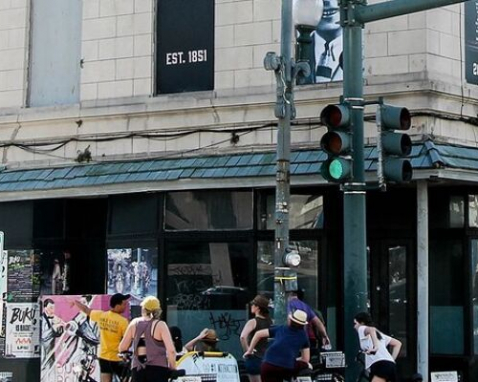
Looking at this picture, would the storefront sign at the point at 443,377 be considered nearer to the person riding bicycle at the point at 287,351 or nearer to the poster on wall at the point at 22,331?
the person riding bicycle at the point at 287,351

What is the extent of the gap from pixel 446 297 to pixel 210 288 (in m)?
3.55

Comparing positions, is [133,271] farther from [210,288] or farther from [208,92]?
[208,92]

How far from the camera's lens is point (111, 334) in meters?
14.7

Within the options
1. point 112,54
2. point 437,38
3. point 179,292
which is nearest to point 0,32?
point 112,54

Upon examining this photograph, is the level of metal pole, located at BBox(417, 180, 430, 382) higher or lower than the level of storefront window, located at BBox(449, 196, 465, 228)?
lower

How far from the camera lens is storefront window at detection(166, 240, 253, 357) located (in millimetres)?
16219

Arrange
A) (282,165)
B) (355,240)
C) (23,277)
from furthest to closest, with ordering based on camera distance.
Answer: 1. (23,277)
2. (282,165)
3. (355,240)

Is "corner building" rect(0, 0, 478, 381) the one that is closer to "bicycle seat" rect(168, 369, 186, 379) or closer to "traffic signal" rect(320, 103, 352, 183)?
"traffic signal" rect(320, 103, 352, 183)

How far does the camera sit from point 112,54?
17.7 meters

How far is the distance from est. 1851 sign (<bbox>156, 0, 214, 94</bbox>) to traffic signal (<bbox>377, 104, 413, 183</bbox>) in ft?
18.2

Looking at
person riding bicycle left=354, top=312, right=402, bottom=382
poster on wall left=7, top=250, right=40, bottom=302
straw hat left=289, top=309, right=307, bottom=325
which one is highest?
poster on wall left=7, top=250, right=40, bottom=302

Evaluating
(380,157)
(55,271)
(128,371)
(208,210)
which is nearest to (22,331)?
(55,271)

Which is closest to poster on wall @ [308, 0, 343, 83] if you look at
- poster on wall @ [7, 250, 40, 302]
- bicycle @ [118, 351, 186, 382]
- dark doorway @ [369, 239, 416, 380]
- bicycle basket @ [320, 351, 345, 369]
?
dark doorway @ [369, 239, 416, 380]

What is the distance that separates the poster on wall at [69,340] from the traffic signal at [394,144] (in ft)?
20.0
